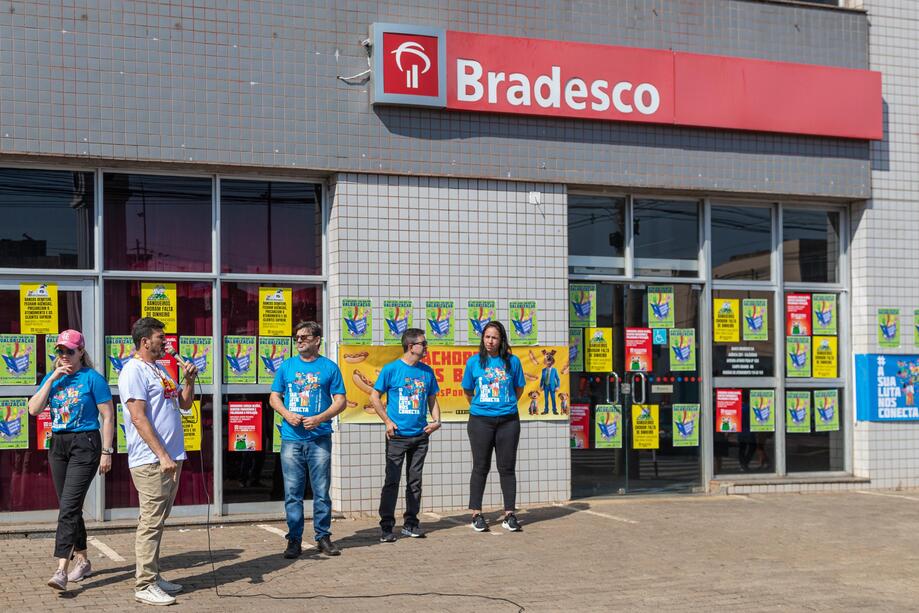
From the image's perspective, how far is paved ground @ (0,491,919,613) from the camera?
7332 mm

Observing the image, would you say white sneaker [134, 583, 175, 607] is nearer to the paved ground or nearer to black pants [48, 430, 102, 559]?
the paved ground

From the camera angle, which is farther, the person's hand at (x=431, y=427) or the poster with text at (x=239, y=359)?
the poster with text at (x=239, y=359)

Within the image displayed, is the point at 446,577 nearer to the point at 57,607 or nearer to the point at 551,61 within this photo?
the point at 57,607

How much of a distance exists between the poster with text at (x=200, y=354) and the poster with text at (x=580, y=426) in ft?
12.7

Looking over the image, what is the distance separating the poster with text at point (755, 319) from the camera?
12836mm

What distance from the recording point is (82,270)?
33.4 ft

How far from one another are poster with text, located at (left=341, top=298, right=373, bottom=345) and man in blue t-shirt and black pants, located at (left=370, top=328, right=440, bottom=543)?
4.25 feet

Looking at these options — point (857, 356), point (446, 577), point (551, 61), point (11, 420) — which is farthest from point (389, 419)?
point (857, 356)

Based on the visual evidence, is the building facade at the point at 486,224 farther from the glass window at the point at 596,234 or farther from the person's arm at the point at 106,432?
the person's arm at the point at 106,432

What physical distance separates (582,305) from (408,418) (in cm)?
325

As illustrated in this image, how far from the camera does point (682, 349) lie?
12547 millimetres

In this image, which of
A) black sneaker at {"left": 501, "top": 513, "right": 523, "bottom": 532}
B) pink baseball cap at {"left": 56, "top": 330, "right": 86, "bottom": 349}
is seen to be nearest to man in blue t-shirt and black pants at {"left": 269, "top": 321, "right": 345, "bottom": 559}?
pink baseball cap at {"left": 56, "top": 330, "right": 86, "bottom": 349}

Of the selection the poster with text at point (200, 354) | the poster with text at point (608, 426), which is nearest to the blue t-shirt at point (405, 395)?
the poster with text at point (200, 354)

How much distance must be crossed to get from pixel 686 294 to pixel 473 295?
2694mm
